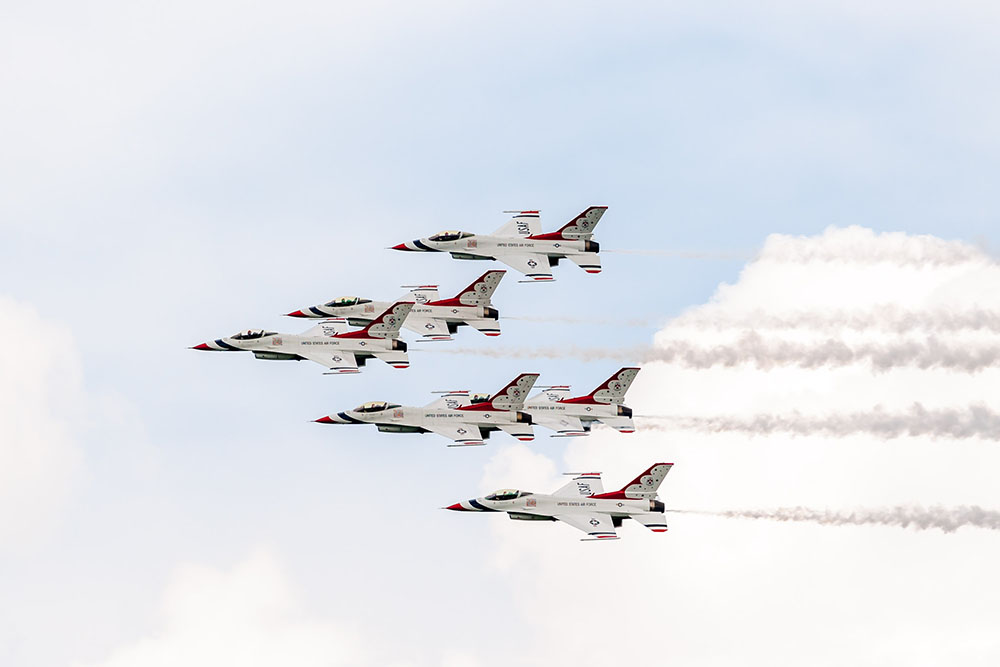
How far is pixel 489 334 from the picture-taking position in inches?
6777

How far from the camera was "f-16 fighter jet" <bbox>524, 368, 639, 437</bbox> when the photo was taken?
16788cm

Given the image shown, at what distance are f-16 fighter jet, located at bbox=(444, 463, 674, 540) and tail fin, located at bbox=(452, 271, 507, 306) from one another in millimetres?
16166

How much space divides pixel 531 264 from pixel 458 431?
1643 cm

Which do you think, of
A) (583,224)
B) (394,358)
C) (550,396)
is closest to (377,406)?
(394,358)

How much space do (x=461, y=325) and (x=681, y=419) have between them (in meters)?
17.5

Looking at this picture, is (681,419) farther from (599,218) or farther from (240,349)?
(240,349)

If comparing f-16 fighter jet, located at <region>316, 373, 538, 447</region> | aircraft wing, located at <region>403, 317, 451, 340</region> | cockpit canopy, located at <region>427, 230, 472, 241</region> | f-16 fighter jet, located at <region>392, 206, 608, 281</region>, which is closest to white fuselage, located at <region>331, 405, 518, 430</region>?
f-16 fighter jet, located at <region>316, 373, 538, 447</region>

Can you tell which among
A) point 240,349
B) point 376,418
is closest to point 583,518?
point 376,418

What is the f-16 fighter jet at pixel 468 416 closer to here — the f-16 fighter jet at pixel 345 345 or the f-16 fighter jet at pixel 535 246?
the f-16 fighter jet at pixel 345 345

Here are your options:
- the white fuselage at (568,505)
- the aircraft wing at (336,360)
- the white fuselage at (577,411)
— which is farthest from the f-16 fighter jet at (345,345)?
the white fuselage at (568,505)

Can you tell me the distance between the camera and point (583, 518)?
530 ft

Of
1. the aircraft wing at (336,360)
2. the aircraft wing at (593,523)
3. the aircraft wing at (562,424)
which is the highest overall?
the aircraft wing at (336,360)

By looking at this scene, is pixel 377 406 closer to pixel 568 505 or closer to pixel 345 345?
pixel 345 345

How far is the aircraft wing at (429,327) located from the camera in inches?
6757
